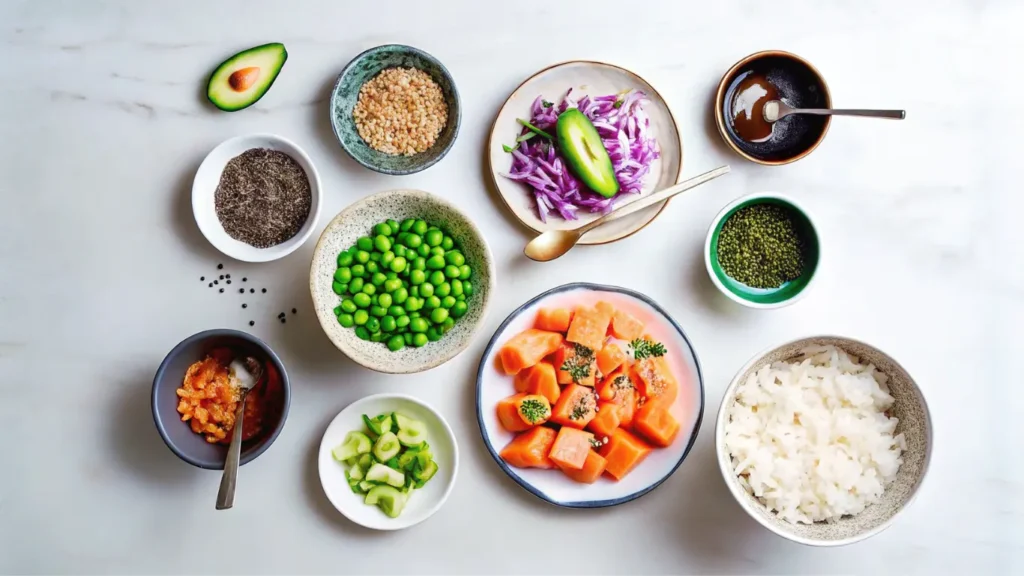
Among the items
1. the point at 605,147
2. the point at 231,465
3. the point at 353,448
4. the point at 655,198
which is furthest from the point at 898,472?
the point at 231,465

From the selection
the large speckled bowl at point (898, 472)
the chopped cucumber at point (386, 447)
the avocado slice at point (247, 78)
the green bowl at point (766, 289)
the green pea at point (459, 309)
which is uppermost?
the avocado slice at point (247, 78)

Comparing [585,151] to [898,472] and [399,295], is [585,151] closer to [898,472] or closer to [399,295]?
[399,295]

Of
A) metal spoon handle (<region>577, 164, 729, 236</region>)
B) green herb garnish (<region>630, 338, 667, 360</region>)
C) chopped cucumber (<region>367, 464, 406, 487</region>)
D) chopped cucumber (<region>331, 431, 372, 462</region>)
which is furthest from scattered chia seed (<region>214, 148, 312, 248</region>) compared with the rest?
green herb garnish (<region>630, 338, 667, 360</region>)

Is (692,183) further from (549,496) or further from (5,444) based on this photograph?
(5,444)

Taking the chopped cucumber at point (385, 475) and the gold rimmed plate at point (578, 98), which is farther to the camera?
the gold rimmed plate at point (578, 98)

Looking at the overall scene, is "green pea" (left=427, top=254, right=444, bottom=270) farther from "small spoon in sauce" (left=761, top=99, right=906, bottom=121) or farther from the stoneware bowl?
"small spoon in sauce" (left=761, top=99, right=906, bottom=121)

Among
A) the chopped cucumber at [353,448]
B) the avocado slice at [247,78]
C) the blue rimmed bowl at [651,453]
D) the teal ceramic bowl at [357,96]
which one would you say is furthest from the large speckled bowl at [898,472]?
the avocado slice at [247,78]

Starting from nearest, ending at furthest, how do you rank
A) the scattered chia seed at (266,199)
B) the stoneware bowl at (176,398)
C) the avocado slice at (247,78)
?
1. the stoneware bowl at (176,398)
2. the scattered chia seed at (266,199)
3. the avocado slice at (247,78)

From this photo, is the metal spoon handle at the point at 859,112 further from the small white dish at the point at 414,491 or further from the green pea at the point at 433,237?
the small white dish at the point at 414,491
